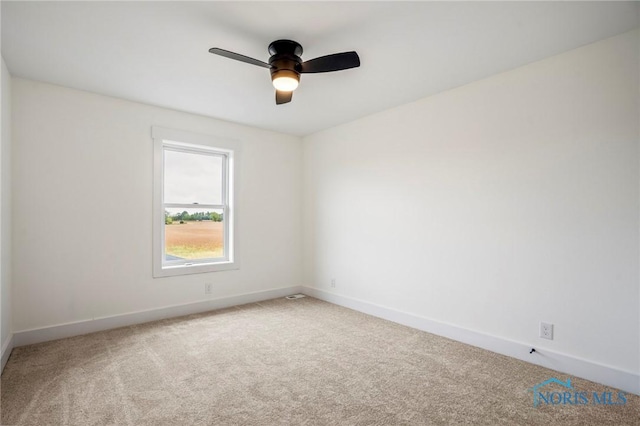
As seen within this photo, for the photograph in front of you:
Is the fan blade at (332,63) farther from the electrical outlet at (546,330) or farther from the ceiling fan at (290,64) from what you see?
the electrical outlet at (546,330)

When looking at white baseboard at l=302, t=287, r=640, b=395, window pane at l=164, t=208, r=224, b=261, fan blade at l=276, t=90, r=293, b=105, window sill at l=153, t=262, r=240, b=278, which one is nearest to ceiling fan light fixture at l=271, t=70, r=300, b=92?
fan blade at l=276, t=90, r=293, b=105

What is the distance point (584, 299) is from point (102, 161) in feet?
14.8

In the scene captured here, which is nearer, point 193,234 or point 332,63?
point 332,63

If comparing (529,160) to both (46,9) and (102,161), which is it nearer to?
(46,9)

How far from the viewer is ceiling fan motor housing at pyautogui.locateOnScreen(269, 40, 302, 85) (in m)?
2.37

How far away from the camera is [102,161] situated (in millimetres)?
3424

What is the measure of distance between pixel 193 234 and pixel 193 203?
15.7 inches

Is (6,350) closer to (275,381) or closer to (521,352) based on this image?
(275,381)

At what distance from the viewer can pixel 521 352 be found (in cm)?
274

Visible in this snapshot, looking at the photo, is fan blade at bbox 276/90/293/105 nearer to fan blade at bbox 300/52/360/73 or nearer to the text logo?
fan blade at bbox 300/52/360/73

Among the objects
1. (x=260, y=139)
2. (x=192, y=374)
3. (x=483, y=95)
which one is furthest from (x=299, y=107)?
(x=192, y=374)

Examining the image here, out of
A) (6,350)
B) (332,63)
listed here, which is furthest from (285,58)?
(6,350)

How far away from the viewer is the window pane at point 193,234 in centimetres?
404

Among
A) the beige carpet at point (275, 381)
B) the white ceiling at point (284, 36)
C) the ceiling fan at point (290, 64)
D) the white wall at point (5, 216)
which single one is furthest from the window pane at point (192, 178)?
the ceiling fan at point (290, 64)
